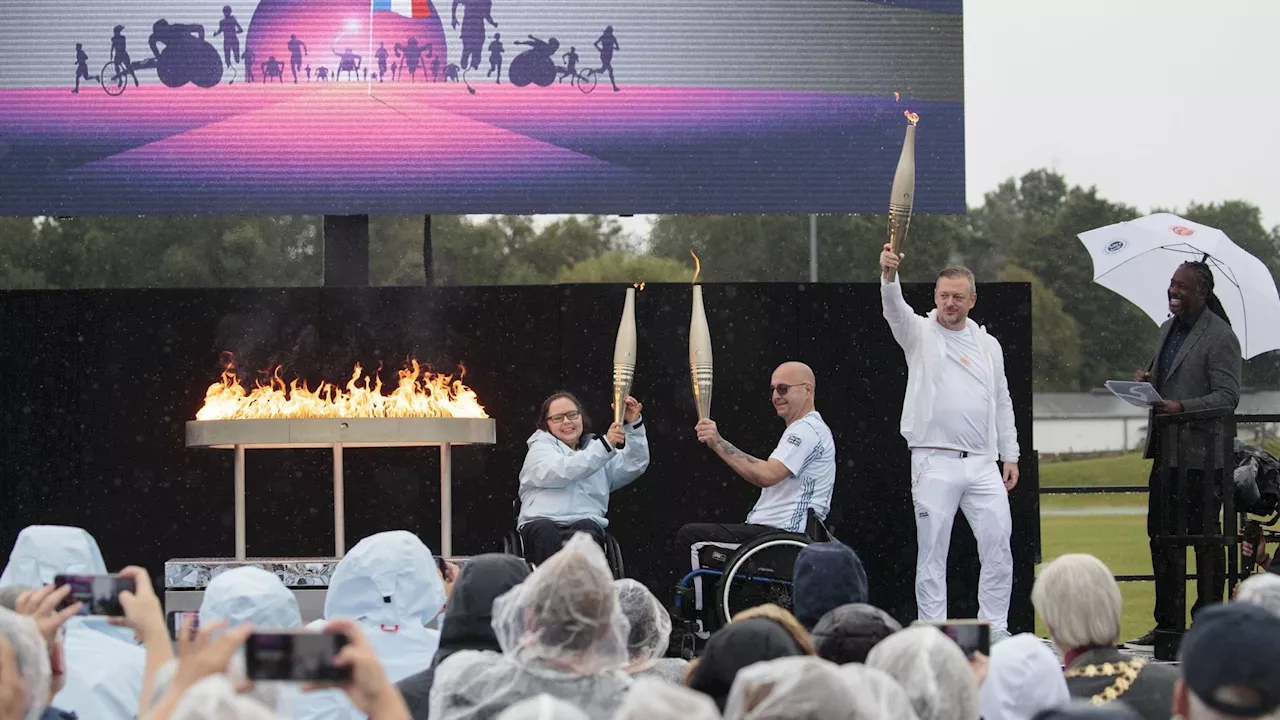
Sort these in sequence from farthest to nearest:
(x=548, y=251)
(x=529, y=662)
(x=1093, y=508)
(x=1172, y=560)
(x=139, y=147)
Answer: (x=1093, y=508) → (x=548, y=251) → (x=139, y=147) → (x=1172, y=560) → (x=529, y=662)

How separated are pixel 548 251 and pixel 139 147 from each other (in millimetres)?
15598

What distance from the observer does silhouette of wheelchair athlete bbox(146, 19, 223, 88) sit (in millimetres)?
8805

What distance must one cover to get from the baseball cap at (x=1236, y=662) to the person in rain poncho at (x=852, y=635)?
3.06 feet

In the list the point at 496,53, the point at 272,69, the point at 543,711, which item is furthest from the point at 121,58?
the point at 543,711

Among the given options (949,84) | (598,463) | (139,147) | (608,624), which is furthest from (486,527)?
(608,624)

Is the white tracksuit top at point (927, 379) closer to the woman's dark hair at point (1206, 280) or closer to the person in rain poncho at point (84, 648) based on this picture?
the woman's dark hair at point (1206, 280)

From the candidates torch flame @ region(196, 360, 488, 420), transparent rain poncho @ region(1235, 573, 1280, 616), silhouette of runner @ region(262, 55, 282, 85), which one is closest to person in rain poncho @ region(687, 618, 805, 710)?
transparent rain poncho @ region(1235, 573, 1280, 616)

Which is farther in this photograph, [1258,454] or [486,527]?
[486,527]

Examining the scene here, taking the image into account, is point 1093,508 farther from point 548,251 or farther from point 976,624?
point 976,624

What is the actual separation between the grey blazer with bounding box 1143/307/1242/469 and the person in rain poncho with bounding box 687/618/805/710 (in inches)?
185

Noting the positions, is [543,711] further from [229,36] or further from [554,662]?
[229,36]

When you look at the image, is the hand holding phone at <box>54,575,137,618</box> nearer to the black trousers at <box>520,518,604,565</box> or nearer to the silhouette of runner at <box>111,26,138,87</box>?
the black trousers at <box>520,518,604,565</box>

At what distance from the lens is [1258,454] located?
26.8ft

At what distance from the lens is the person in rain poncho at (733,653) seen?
2936 millimetres
